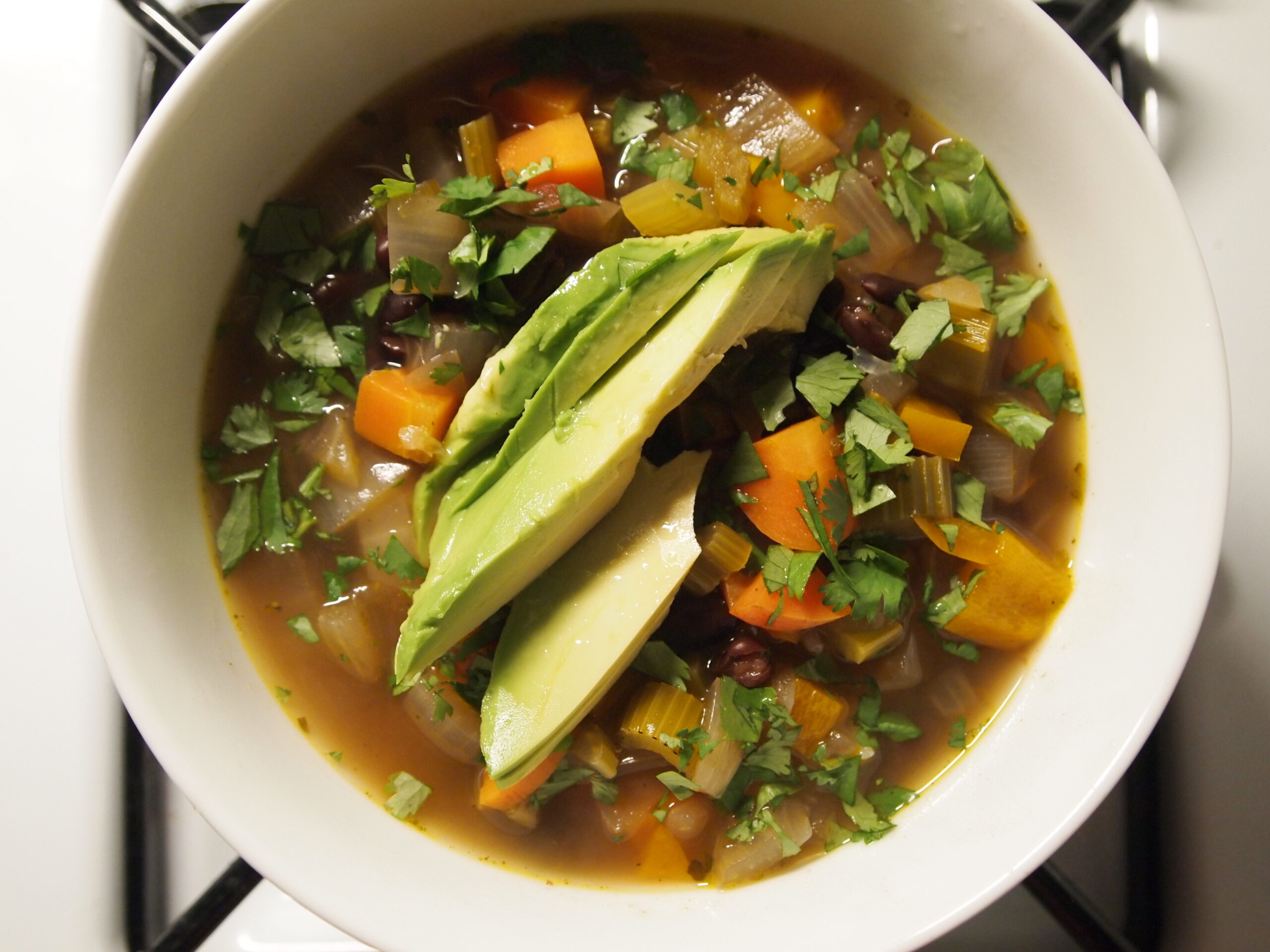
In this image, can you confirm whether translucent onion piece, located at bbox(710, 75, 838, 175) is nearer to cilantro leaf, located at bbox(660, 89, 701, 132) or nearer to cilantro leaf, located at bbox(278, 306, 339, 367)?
cilantro leaf, located at bbox(660, 89, 701, 132)

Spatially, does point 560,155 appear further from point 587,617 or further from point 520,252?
point 587,617

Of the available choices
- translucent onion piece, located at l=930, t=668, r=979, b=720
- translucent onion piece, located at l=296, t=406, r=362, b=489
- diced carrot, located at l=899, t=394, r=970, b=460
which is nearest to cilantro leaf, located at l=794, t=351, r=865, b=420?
diced carrot, located at l=899, t=394, r=970, b=460

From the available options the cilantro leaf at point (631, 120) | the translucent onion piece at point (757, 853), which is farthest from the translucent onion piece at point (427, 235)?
the translucent onion piece at point (757, 853)

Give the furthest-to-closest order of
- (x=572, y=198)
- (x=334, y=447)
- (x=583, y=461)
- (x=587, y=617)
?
(x=334, y=447) → (x=572, y=198) → (x=587, y=617) → (x=583, y=461)

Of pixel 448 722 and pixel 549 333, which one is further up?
pixel 549 333

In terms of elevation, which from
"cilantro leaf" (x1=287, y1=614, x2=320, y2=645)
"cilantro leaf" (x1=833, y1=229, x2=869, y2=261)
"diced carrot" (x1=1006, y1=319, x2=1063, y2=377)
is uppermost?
"cilantro leaf" (x1=287, y1=614, x2=320, y2=645)

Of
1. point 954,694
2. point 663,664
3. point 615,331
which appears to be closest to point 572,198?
point 615,331
